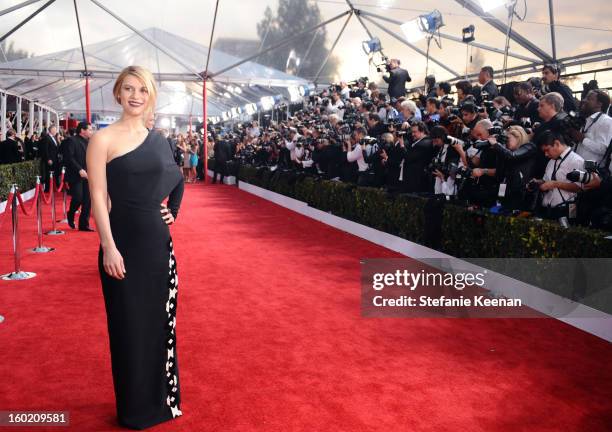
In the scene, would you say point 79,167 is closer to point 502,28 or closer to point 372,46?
point 502,28

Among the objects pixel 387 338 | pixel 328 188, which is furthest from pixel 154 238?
pixel 328 188

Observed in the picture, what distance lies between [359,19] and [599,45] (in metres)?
6.76

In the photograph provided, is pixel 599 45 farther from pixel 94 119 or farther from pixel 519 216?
pixel 94 119

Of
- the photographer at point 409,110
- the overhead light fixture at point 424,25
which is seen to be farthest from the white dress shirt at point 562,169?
the overhead light fixture at point 424,25

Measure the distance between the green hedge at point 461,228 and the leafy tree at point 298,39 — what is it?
9032 millimetres

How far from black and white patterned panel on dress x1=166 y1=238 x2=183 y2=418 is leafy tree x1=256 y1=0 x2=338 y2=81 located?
16.3 meters

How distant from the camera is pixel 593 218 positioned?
530cm

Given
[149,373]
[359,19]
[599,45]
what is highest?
[359,19]

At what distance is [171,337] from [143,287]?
1.10ft

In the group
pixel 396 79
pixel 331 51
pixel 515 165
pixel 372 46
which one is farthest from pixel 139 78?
pixel 331 51

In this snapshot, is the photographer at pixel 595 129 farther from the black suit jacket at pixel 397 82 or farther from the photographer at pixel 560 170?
the black suit jacket at pixel 397 82

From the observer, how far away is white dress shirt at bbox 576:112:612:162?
5.64 meters

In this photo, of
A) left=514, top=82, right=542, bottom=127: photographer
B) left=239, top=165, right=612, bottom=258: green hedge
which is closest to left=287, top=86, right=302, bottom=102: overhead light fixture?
left=239, top=165, right=612, bottom=258: green hedge

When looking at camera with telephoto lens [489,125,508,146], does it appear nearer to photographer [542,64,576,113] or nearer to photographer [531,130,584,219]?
photographer [531,130,584,219]
